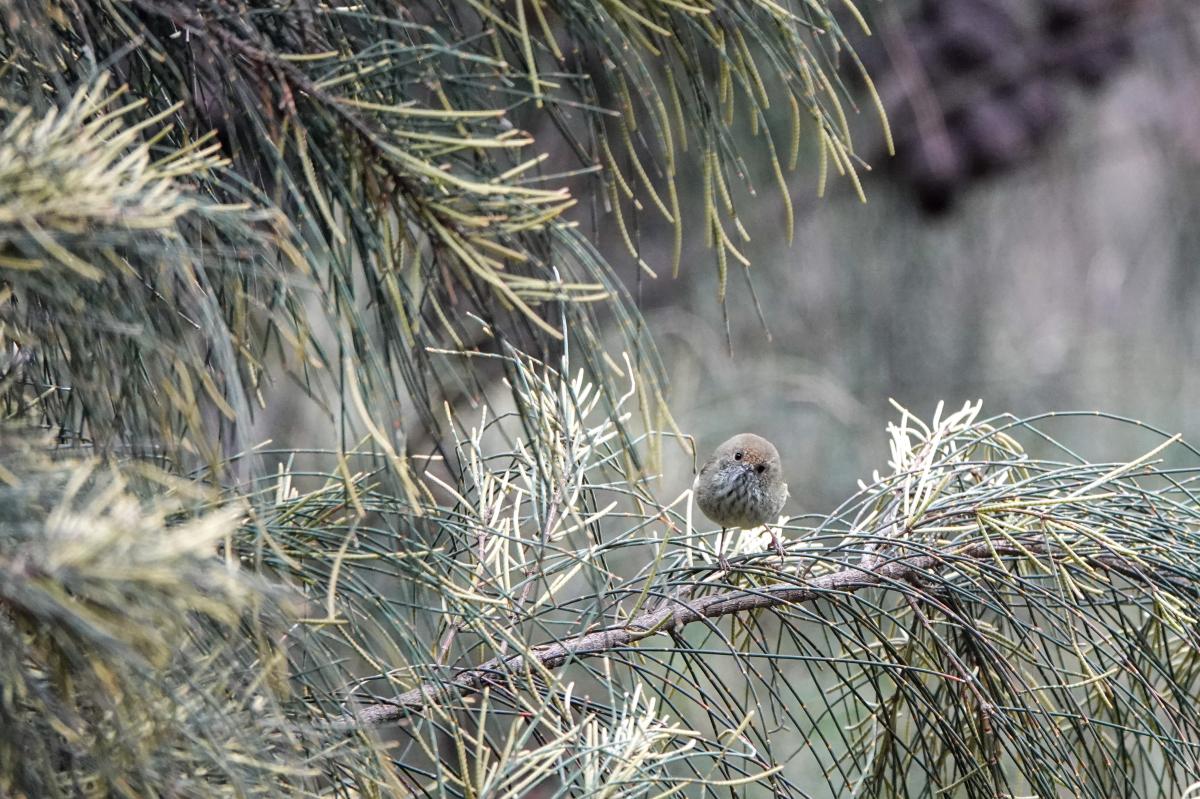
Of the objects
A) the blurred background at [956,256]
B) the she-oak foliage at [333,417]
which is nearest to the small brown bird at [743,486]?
the she-oak foliage at [333,417]

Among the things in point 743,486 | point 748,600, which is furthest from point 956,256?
point 748,600

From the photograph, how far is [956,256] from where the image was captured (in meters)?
4.29

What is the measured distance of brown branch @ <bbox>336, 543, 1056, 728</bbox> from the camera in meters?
0.93

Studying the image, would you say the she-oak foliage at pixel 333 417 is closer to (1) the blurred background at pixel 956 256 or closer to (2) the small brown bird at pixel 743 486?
(2) the small brown bird at pixel 743 486

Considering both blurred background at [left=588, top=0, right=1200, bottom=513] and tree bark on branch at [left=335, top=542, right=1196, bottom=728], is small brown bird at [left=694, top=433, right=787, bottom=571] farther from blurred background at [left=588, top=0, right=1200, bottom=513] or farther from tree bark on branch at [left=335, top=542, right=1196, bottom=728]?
blurred background at [left=588, top=0, right=1200, bottom=513]

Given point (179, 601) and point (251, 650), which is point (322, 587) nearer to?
point (251, 650)

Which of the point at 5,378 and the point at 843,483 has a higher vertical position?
the point at 5,378

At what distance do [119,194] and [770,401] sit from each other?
3586mm

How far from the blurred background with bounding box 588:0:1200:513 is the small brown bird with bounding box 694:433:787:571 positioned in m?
1.49

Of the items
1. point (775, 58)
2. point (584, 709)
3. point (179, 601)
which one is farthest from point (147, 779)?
point (775, 58)

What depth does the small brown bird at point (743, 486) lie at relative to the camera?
176 cm

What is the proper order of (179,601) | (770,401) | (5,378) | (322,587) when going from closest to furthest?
1. (179,601)
2. (5,378)
3. (322,587)
4. (770,401)

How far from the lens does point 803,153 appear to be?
11.8 feet

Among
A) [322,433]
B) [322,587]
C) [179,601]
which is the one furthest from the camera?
[322,433]
